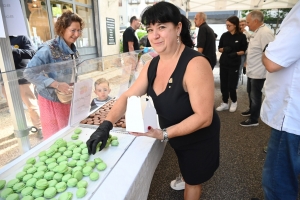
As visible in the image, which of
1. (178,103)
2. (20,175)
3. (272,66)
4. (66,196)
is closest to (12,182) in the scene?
(20,175)

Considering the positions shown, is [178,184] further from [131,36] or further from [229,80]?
[131,36]

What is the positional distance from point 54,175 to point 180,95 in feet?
2.23

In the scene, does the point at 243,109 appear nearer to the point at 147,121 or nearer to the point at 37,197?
the point at 147,121

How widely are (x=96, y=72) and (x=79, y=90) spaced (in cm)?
32

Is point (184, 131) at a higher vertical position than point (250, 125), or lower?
higher

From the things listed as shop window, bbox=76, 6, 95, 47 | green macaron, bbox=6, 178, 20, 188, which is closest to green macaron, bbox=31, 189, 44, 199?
green macaron, bbox=6, 178, 20, 188

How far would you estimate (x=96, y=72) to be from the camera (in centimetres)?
150

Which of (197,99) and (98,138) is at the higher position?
(197,99)

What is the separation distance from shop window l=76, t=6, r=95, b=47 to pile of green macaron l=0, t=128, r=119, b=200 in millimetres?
5314

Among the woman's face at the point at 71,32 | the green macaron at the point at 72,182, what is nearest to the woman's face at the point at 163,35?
the green macaron at the point at 72,182

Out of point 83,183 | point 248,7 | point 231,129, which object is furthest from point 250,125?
point 248,7

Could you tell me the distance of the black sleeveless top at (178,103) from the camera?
39.8 inches

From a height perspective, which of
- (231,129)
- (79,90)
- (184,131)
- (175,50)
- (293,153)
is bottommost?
(231,129)

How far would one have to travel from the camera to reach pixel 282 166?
1.12m
